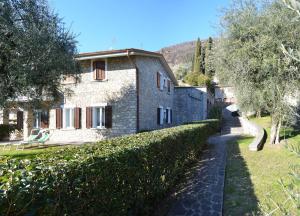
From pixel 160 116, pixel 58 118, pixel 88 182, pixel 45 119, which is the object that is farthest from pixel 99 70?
pixel 88 182

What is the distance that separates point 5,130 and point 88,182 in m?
21.9

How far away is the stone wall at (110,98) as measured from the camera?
57.8ft

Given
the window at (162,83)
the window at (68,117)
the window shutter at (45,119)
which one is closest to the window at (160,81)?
the window at (162,83)

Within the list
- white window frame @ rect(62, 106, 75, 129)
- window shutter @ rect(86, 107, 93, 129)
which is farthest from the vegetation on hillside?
white window frame @ rect(62, 106, 75, 129)

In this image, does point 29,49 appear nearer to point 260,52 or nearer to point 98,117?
point 98,117

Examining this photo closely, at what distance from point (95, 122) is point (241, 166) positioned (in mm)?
11225

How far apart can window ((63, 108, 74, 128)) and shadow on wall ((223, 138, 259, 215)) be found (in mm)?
12331

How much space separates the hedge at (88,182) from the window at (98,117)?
40.3 feet

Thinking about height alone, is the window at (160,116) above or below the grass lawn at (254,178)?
above

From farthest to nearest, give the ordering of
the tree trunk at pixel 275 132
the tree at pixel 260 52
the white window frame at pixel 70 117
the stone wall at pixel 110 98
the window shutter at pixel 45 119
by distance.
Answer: the window shutter at pixel 45 119 < the white window frame at pixel 70 117 < the stone wall at pixel 110 98 < the tree trunk at pixel 275 132 < the tree at pixel 260 52

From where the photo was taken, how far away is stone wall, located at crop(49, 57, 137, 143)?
1761 cm

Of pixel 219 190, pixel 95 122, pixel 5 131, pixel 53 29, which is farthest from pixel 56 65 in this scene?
pixel 5 131

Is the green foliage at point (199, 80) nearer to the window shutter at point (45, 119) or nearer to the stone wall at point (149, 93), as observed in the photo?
the stone wall at point (149, 93)

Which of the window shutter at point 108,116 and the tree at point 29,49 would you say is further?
the window shutter at point 108,116
